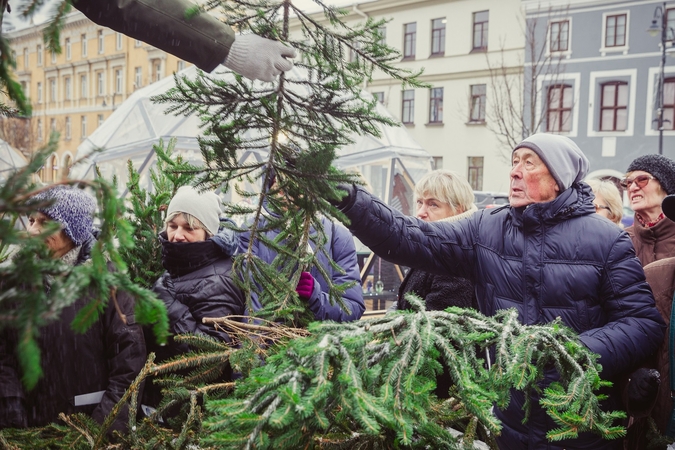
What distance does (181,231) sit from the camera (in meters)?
2.91

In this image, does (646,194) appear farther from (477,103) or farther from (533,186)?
→ (477,103)

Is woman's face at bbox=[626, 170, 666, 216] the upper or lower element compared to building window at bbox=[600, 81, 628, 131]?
lower

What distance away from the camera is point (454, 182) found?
387 cm

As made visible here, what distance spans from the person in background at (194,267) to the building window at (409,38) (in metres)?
28.0

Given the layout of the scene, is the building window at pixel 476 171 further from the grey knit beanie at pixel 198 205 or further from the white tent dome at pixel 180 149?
the grey knit beanie at pixel 198 205

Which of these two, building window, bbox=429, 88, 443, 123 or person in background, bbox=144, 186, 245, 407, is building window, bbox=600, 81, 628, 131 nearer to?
building window, bbox=429, 88, 443, 123

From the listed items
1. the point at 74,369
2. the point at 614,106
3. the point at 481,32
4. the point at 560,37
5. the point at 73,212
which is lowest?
the point at 74,369

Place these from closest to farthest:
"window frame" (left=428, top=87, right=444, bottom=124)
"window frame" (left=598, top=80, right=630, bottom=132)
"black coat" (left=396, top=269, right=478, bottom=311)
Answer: "black coat" (left=396, top=269, right=478, bottom=311), "window frame" (left=598, top=80, right=630, bottom=132), "window frame" (left=428, top=87, right=444, bottom=124)

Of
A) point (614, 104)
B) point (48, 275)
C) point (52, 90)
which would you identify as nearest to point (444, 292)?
point (48, 275)

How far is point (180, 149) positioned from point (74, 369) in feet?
27.3

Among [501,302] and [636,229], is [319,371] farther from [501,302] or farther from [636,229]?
[636,229]

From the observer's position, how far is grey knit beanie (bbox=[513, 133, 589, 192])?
254 cm

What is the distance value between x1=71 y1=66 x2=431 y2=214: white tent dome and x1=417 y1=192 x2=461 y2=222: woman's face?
23.5 ft

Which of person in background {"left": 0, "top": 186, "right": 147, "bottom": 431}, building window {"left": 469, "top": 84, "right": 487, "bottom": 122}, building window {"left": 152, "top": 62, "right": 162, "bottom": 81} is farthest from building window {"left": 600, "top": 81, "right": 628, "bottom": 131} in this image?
building window {"left": 152, "top": 62, "right": 162, "bottom": 81}
